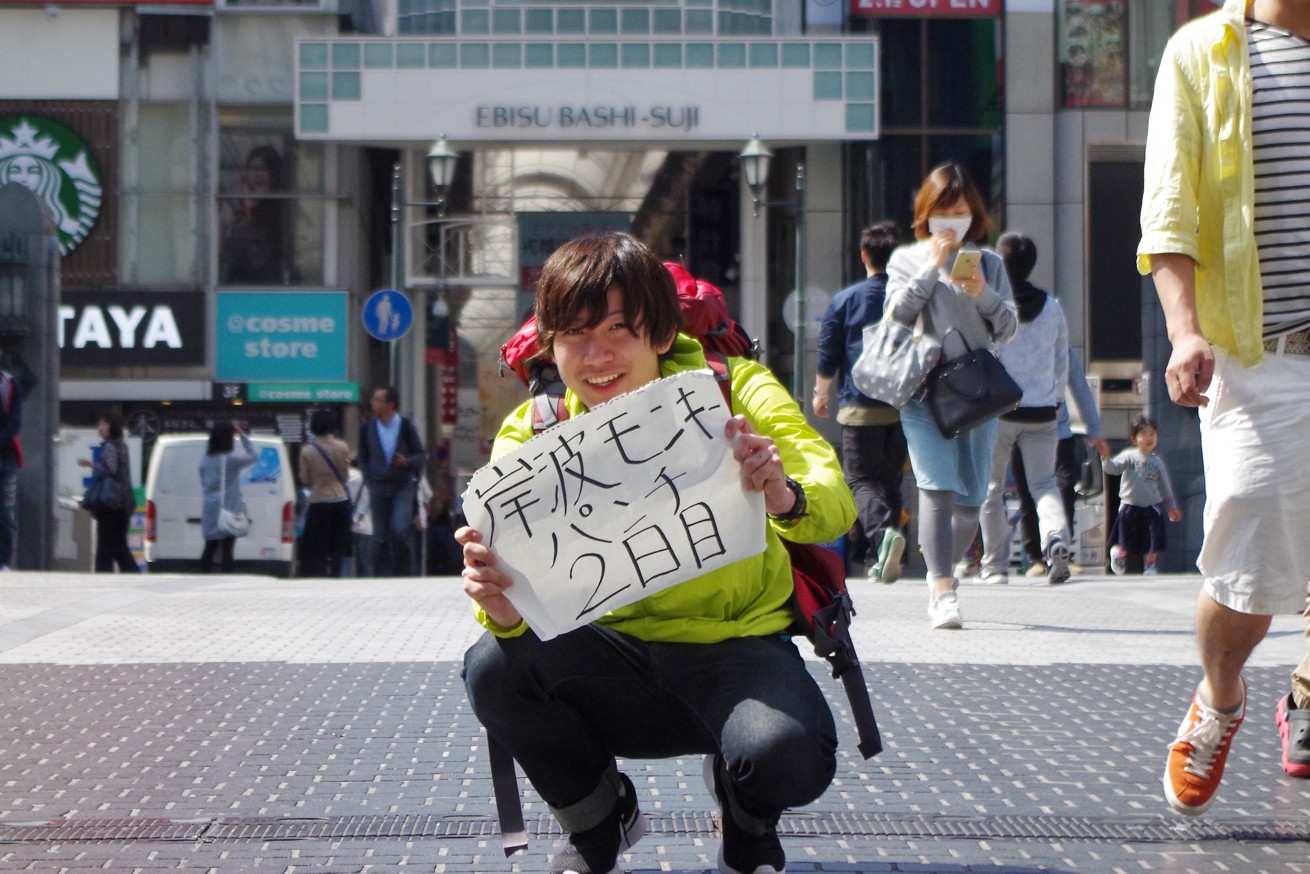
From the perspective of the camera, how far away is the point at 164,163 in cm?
2748

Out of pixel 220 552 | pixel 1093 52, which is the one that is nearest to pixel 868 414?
pixel 220 552

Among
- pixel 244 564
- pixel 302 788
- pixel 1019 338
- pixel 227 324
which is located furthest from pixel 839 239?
pixel 302 788

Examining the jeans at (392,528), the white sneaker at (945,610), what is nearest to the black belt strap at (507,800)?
the white sneaker at (945,610)

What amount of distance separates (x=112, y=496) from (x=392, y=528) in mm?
3027

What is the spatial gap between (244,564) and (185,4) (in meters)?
13.6

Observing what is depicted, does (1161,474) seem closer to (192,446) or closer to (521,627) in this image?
(192,446)

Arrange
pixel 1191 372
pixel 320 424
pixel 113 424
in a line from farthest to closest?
pixel 113 424 → pixel 320 424 → pixel 1191 372

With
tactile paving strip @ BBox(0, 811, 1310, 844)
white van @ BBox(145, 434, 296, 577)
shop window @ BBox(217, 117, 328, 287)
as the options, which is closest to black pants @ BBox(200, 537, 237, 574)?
white van @ BBox(145, 434, 296, 577)

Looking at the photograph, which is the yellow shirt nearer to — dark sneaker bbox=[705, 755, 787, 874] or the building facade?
dark sneaker bbox=[705, 755, 787, 874]

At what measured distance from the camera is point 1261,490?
3.50 m

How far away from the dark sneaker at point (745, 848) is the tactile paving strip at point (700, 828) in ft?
2.15

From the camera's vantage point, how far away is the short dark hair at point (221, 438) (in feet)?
49.6

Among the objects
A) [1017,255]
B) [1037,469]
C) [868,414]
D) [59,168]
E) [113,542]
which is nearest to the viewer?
[868,414]

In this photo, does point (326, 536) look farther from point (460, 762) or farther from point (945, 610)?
point (460, 762)
